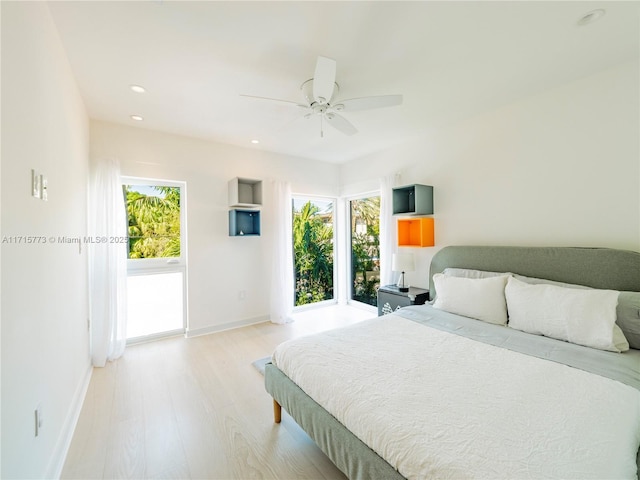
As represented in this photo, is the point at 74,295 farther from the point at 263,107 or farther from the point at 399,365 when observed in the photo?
the point at 399,365

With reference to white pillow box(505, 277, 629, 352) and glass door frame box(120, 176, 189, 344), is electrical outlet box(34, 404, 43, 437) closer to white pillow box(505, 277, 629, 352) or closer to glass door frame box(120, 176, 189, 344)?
glass door frame box(120, 176, 189, 344)

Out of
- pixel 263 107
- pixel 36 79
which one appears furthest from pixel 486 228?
pixel 36 79

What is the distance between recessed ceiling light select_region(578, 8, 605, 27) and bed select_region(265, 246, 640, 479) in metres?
1.53

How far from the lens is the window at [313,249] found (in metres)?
4.57

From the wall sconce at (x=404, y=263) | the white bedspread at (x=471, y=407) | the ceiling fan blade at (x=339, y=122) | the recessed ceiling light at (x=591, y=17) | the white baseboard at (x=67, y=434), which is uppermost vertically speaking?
the recessed ceiling light at (x=591, y=17)

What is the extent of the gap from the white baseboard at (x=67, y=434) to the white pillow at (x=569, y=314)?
3.06m

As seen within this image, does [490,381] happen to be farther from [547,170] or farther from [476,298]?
[547,170]

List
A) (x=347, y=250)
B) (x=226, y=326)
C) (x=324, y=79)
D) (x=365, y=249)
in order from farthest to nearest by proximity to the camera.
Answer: (x=347, y=250) < (x=365, y=249) < (x=226, y=326) < (x=324, y=79)

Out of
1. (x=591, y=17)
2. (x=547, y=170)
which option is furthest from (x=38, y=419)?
(x=547, y=170)

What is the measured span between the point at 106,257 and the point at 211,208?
4.10 feet

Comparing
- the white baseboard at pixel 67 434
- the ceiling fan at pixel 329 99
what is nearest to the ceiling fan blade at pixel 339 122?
the ceiling fan at pixel 329 99

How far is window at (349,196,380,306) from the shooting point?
4340 mm

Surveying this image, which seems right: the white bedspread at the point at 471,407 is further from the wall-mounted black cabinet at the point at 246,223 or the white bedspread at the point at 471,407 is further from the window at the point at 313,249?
the window at the point at 313,249

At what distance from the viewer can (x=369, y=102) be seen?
1.95 meters
